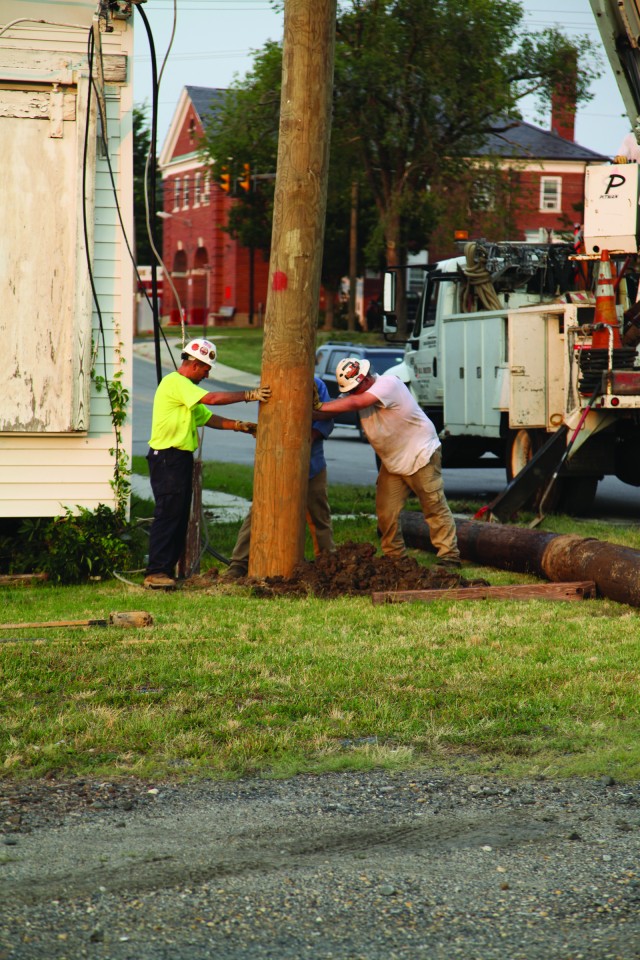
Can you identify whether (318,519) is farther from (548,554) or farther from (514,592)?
(514,592)

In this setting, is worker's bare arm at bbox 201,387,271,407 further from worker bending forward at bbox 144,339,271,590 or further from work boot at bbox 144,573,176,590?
work boot at bbox 144,573,176,590

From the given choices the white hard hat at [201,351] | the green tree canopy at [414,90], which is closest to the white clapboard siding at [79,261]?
the white hard hat at [201,351]

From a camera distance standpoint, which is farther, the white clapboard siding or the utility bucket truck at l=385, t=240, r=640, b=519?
the utility bucket truck at l=385, t=240, r=640, b=519

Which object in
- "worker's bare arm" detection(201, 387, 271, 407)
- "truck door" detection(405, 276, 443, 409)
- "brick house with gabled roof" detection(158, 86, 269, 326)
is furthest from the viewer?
"brick house with gabled roof" detection(158, 86, 269, 326)

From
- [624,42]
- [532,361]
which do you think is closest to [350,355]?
[532,361]

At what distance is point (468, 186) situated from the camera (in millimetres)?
39219

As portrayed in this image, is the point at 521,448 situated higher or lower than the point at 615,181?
lower

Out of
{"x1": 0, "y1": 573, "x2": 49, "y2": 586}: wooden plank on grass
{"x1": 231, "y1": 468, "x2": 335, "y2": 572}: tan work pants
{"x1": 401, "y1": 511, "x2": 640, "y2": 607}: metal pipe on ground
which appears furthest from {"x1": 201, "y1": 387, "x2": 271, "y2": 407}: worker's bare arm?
{"x1": 401, "y1": 511, "x2": 640, "y2": 607}: metal pipe on ground

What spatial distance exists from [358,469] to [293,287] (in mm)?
10893

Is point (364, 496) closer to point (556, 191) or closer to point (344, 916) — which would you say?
point (344, 916)

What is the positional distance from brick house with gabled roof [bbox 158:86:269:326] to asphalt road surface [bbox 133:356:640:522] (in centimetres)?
2974

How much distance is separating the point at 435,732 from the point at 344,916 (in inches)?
72.0

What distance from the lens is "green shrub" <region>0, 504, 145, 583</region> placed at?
29.7 ft

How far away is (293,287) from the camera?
8375mm
